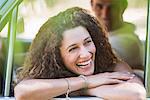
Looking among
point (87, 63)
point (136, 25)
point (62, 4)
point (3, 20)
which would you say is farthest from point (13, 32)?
point (136, 25)

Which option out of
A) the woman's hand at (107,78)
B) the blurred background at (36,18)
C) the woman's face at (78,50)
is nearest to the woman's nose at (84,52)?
the woman's face at (78,50)

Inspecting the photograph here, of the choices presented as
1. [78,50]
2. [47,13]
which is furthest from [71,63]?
[47,13]

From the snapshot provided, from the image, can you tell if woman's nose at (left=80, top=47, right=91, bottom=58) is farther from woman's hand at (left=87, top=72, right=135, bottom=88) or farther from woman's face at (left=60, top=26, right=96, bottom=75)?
woman's hand at (left=87, top=72, right=135, bottom=88)

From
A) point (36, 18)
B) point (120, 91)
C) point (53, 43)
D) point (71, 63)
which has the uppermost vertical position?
point (36, 18)

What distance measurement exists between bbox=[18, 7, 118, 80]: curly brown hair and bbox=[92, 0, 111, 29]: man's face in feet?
0.13

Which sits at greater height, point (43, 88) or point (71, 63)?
point (71, 63)

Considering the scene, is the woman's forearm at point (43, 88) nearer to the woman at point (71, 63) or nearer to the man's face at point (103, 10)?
the woman at point (71, 63)

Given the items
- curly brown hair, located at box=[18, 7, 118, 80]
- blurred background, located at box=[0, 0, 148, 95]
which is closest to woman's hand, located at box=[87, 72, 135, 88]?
curly brown hair, located at box=[18, 7, 118, 80]

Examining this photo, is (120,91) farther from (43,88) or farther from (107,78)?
(43,88)

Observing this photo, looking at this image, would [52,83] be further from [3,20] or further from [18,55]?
[3,20]

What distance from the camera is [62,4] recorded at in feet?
7.62

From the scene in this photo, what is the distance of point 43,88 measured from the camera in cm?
225

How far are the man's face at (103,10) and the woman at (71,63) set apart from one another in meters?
0.04

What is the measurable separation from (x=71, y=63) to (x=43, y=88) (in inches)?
9.3
